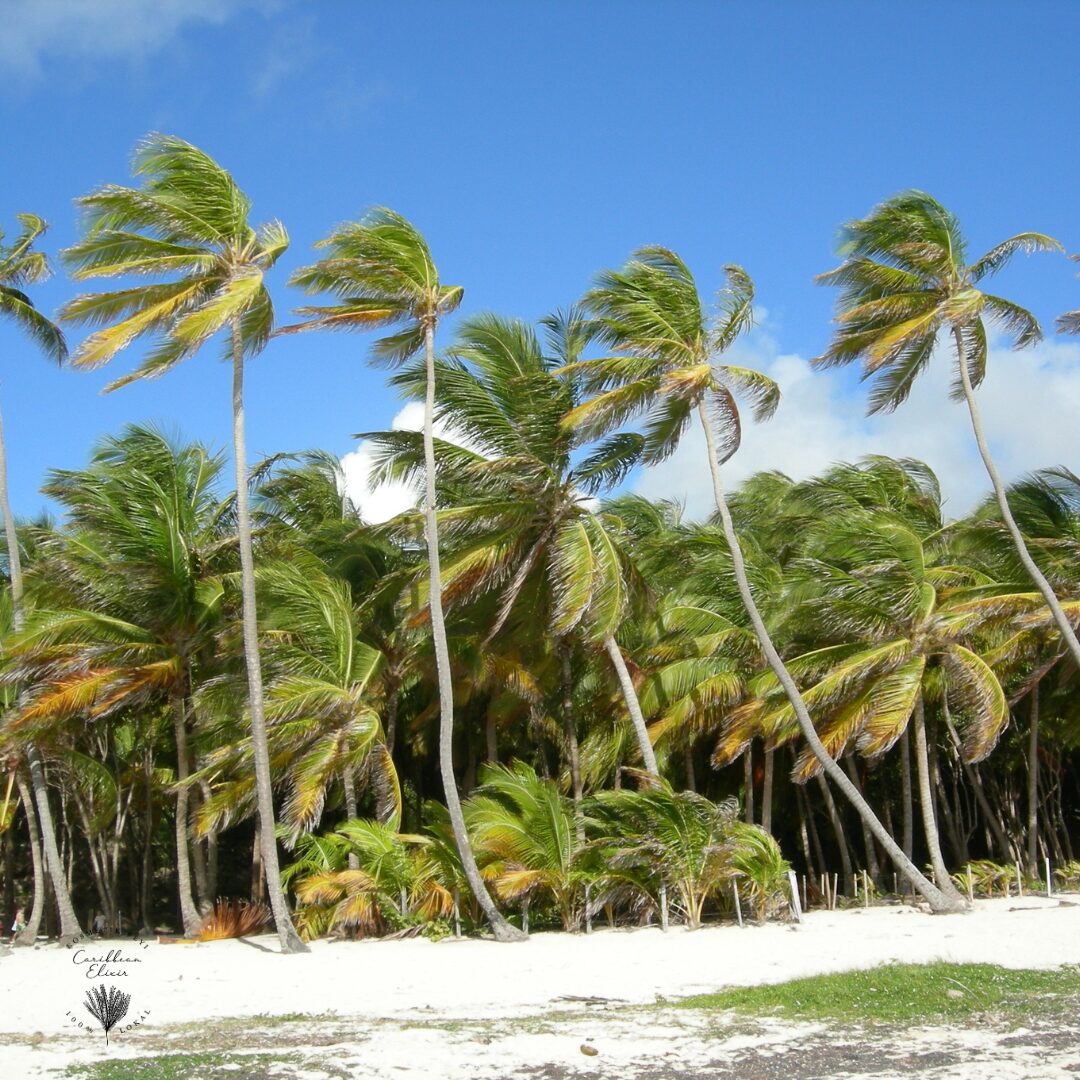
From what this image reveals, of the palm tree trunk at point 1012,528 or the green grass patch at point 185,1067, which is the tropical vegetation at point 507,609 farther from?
the green grass patch at point 185,1067

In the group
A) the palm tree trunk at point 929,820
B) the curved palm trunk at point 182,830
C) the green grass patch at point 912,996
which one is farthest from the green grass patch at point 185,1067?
the palm tree trunk at point 929,820

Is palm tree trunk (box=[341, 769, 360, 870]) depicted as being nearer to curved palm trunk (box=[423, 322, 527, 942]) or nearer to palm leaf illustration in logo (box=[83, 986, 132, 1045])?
curved palm trunk (box=[423, 322, 527, 942])

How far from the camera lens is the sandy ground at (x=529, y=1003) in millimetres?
7996

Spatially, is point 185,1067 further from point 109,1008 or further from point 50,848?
point 50,848

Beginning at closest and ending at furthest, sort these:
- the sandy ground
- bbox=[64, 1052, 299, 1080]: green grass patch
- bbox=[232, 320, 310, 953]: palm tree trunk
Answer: bbox=[64, 1052, 299, 1080]: green grass patch < the sandy ground < bbox=[232, 320, 310, 953]: palm tree trunk

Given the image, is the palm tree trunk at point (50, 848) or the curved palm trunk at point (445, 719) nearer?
the curved palm trunk at point (445, 719)

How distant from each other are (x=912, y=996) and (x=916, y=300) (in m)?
11.7

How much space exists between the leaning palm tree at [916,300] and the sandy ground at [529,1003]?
6.51m

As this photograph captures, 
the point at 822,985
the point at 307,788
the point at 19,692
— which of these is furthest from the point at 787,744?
the point at 19,692

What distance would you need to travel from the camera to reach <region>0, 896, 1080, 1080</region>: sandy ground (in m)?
8.00

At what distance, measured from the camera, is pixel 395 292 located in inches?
660

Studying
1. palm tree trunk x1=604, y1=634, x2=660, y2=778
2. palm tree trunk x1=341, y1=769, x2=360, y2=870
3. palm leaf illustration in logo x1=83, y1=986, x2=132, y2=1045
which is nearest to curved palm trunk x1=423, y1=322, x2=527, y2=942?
palm tree trunk x1=341, y1=769, x2=360, y2=870

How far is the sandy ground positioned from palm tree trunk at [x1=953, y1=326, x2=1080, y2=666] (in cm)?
398

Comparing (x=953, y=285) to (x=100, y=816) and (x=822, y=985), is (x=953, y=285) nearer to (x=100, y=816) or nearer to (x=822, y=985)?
(x=822, y=985)
